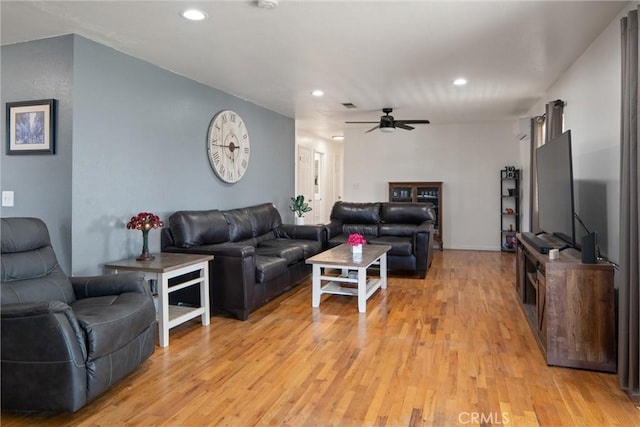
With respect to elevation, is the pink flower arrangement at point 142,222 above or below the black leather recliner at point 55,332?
above

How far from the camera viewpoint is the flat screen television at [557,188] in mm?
3027

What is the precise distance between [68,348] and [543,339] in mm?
2938

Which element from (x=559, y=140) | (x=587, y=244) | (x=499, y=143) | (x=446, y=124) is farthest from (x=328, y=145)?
(x=587, y=244)

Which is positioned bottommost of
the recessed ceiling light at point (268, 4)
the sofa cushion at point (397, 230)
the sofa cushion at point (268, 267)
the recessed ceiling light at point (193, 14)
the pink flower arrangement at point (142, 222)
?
the sofa cushion at point (268, 267)

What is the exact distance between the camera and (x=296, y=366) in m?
2.74

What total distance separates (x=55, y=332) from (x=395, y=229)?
15.1ft

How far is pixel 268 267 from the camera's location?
392cm

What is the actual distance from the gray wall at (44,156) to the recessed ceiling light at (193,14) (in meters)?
1.04

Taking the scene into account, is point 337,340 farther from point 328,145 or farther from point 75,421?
point 328,145

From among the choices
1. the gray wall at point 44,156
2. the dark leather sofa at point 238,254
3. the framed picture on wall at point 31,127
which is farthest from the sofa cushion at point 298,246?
the framed picture on wall at point 31,127

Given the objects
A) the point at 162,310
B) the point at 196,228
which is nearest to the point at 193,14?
the point at 196,228

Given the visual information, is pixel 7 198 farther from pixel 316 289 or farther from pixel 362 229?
pixel 362 229

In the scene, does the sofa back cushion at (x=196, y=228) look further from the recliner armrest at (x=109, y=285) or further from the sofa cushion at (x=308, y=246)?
the recliner armrest at (x=109, y=285)

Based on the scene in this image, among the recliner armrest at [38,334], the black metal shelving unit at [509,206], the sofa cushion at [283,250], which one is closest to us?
the recliner armrest at [38,334]
